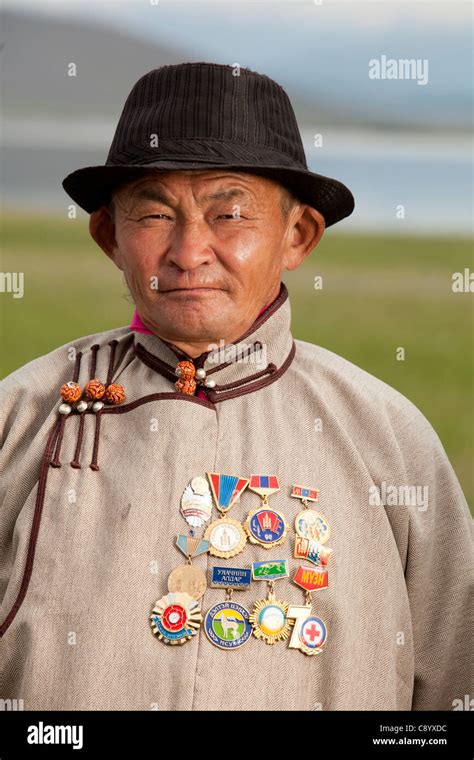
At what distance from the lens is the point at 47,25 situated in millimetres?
8672

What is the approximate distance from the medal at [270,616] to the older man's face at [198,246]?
555 mm

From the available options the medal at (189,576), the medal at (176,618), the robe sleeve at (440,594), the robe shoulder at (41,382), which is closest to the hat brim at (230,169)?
the robe shoulder at (41,382)

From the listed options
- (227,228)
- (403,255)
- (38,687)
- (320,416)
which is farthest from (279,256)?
(403,255)

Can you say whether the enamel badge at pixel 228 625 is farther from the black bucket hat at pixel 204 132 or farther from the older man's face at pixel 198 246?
→ the black bucket hat at pixel 204 132

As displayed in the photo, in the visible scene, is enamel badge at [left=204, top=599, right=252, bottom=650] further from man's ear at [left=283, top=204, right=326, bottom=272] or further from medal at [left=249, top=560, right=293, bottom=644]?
man's ear at [left=283, top=204, right=326, bottom=272]

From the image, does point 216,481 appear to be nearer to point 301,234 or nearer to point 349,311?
point 301,234

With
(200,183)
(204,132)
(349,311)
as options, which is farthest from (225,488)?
(349,311)

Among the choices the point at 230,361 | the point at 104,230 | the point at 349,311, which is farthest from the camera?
the point at 349,311

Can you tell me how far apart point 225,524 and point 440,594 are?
563 mm

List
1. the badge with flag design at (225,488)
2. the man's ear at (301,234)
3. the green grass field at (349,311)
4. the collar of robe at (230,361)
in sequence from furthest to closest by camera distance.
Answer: the green grass field at (349,311) → the man's ear at (301,234) → the collar of robe at (230,361) → the badge with flag design at (225,488)

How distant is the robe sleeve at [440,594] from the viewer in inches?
92.1

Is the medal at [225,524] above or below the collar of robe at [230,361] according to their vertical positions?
below

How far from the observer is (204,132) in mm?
2256

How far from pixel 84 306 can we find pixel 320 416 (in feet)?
28.0
